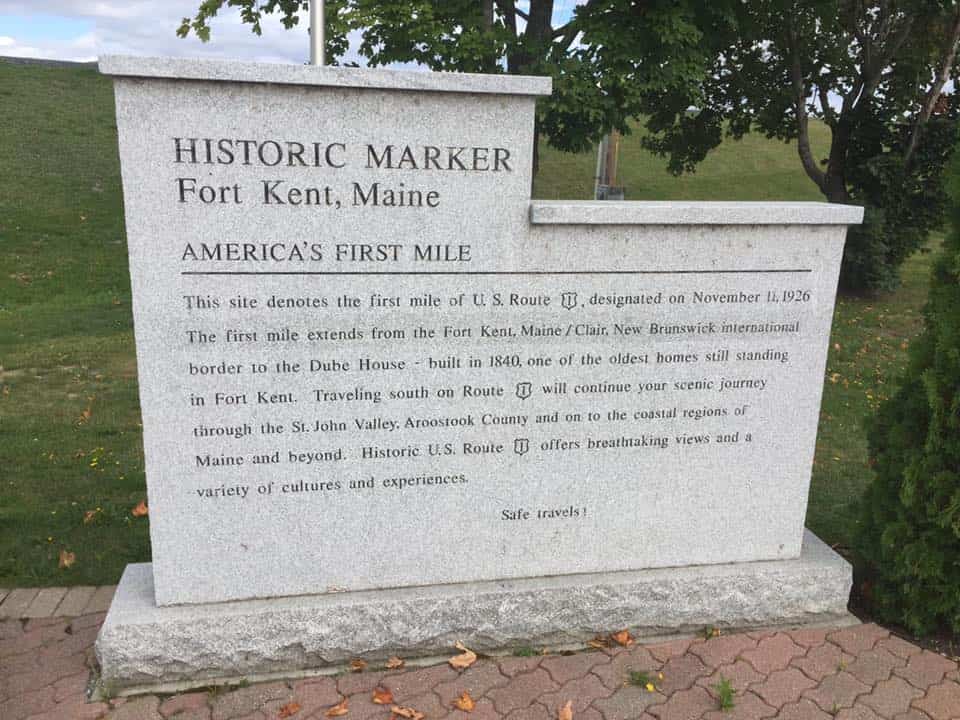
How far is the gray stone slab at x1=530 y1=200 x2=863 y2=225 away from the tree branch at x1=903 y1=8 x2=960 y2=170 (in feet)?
32.3

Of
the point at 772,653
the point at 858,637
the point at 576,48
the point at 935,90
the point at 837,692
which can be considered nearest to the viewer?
the point at 837,692

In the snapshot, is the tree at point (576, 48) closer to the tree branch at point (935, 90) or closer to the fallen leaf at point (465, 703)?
the tree branch at point (935, 90)

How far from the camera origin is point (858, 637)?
369 centimetres

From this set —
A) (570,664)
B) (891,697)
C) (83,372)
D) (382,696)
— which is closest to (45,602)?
(382,696)

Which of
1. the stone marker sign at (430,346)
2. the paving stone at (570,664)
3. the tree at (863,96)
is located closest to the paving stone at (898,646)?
the stone marker sign at (430,346)

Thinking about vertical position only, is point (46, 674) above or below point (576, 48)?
below

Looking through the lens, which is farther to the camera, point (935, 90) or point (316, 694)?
point (935, 90)

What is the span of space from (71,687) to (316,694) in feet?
3.42

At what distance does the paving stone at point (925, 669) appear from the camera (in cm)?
337

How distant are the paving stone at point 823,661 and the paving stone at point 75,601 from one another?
137 inches

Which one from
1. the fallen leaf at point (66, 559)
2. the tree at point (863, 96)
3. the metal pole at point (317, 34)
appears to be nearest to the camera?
the metal pole at point (317, 34)

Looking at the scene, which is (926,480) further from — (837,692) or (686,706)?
(686,706)

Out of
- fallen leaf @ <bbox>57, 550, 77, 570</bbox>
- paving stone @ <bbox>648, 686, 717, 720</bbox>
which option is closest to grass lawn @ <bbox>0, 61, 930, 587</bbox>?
fallen leaf @ <bbox>57, 550, 77, 570</bbox>

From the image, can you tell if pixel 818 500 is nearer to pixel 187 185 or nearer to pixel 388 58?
pixel 187 185
